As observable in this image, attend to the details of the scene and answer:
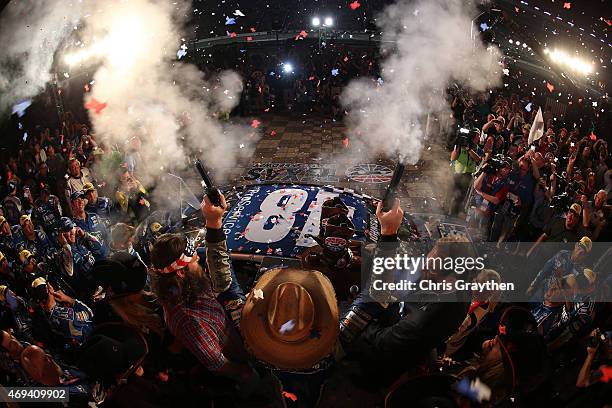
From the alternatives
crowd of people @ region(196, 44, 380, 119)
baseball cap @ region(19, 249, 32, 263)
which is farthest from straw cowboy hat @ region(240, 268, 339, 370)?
crowd of people @ region(196, 44, 380, 119)

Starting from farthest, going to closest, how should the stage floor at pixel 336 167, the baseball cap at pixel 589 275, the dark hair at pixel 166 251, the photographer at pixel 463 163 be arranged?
the stage floor at pixel 336 167 → the photographer at pixel 463 163 → the baseball cap at pixel 589 275 → the dark hair at pixel 166 251

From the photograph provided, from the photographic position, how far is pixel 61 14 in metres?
7.27

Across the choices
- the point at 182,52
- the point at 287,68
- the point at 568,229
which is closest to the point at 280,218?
the point at 568,229

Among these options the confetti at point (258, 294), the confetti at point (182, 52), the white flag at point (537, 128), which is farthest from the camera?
the confetti at point (182, 52)

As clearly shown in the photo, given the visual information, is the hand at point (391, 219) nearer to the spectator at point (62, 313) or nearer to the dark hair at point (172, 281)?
the dark hair at point (172, 281)

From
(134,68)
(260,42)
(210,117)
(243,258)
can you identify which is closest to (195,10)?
(260,42)

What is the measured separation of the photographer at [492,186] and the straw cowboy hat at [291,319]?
15.9 ft

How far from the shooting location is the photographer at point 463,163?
746 cm

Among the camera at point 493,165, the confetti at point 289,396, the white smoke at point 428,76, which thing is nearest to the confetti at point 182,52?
the white smoke at point 428,76

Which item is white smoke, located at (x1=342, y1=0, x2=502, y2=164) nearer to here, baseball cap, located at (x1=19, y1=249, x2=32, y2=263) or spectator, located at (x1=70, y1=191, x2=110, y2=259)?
spectator, located at (x1=70, y1=191, x2=110, y2=259)

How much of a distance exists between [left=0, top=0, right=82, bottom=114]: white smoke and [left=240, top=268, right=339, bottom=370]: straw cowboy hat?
21.4 ft

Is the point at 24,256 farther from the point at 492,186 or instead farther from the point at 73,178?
the point at 492,186

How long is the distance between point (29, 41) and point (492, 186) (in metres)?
8.23

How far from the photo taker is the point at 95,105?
9.49m
